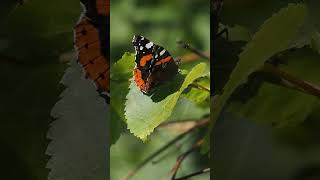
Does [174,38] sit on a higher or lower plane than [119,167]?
higher

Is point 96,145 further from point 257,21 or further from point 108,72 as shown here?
point 257,21

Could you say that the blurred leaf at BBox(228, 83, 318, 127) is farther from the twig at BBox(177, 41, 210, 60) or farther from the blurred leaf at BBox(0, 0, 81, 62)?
the blurred leaf at BBox(0, 0, 81, 62)

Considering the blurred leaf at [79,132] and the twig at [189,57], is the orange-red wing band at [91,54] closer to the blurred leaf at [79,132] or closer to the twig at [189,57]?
the blurred leaf at [79,132]

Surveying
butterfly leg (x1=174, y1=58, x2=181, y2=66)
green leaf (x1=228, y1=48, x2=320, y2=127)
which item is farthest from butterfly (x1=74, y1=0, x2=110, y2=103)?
green leaf (x1=228, y1=48, x2=320, y2=127)

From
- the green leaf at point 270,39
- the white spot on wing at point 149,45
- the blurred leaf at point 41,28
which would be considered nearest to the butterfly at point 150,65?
the white spot on wing at point 149,45

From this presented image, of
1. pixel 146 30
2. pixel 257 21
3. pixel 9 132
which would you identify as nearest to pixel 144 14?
pixel 146 30

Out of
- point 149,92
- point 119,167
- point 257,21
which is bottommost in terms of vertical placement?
point 119,167

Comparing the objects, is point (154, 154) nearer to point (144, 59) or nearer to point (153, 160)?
point (153, 160)

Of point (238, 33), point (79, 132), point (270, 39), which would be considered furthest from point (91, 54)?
point (270, 39)
